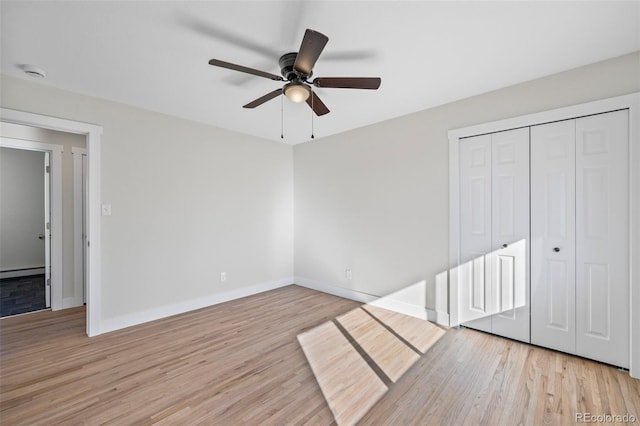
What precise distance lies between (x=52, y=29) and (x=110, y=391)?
264cm

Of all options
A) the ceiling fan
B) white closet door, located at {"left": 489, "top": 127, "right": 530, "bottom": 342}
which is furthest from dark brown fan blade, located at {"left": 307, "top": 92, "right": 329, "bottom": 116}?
white closet door, located at {"left": 489, "top": 127, "right": 530, "bottom": 342}

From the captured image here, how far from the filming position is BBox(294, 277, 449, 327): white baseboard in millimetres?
3254

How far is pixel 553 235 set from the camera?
2.53 metres

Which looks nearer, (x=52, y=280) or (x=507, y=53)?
(x=507, y=53)

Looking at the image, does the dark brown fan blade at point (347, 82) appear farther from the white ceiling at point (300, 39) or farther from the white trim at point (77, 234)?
the white trim at point (77, 234)

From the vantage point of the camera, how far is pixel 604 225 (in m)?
2.29

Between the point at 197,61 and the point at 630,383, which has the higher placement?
the point at 197,61

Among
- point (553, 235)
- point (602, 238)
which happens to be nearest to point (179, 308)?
point (553, 235)

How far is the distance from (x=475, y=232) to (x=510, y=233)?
319 mm

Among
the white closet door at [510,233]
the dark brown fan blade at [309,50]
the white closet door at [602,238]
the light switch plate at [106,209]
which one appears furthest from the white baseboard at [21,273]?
the white closet door at [602,238]

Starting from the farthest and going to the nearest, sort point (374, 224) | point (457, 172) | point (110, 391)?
point (374, 224) < point (457, 172) < point (110, 391)

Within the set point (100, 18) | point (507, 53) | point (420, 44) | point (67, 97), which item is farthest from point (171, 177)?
point (507, 53)

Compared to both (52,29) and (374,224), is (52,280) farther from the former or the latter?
(374,224)

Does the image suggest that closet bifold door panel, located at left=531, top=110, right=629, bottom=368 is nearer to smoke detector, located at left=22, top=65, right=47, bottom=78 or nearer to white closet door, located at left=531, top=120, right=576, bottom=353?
white closet door, located at left=531, top=120, right=576, bottom=353
